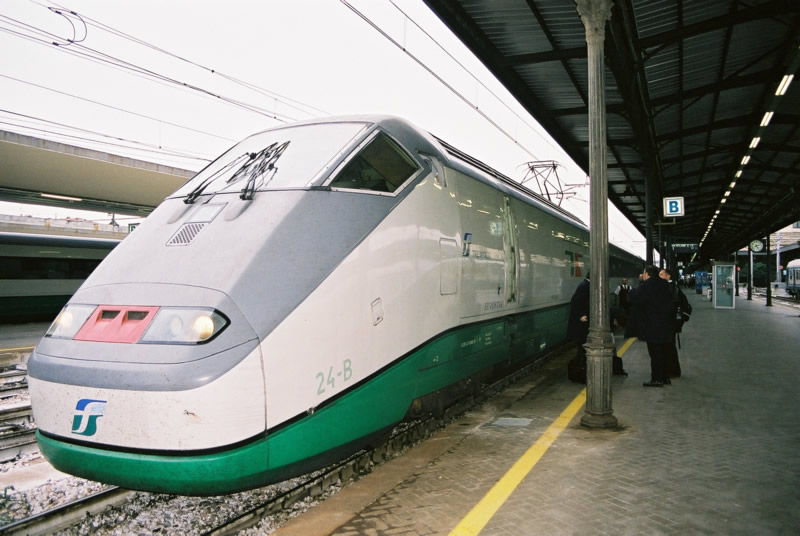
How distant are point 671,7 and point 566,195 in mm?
13995

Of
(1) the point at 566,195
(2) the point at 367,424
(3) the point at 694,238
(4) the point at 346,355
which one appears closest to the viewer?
(4) the point at 346,355

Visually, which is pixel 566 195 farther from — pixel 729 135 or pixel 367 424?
pixel 367 424

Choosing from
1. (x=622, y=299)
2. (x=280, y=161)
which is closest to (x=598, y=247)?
(x=280, y=161)

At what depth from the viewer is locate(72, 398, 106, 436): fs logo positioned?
9.77ft

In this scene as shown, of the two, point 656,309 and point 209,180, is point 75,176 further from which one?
point 656,309

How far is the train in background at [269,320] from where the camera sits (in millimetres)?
2936

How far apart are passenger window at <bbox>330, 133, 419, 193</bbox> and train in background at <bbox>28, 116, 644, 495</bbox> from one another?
0.04 feet

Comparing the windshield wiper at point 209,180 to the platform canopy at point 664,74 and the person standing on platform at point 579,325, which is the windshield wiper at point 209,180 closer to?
the person standing on platform at point 579,325

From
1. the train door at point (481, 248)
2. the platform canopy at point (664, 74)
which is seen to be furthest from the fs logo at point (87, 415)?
the platform canopy at point (664, 74)

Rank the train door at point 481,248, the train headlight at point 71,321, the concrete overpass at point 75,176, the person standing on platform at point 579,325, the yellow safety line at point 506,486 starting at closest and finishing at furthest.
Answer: the train headlight at point 71,321 → the yellow safety line at point 506,486 → the train door at point 481,248 → the person standing on platform at point 579,325 → the concrete overpass at point 75,176

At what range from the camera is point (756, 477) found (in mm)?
4320

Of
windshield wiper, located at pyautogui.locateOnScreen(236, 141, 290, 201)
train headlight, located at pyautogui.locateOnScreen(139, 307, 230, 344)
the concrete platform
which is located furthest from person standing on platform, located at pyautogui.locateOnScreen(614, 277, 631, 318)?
train headlight, located at pyautogui.locateOnScreen(139, 307, 230, 344)

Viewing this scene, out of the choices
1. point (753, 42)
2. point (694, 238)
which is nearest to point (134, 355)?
point (753, 42)

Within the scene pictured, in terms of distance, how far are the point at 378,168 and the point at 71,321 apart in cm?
238
